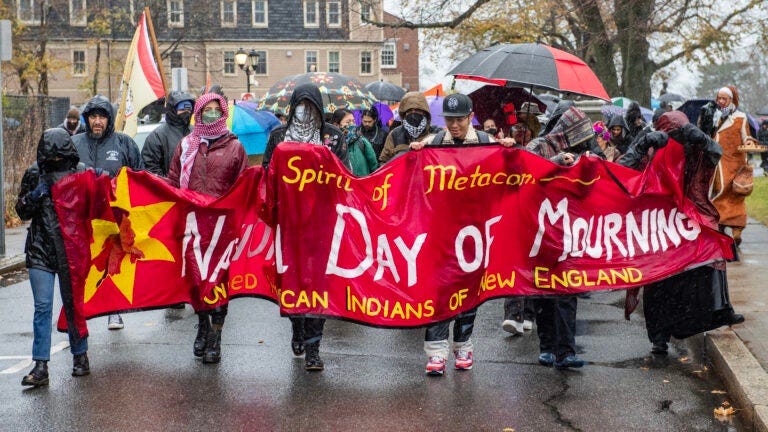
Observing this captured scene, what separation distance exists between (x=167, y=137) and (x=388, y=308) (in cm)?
343

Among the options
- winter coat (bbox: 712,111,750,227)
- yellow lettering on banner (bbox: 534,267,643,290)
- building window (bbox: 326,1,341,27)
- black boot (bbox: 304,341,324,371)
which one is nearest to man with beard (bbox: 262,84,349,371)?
black boot (bbox: 304,341,324,371)

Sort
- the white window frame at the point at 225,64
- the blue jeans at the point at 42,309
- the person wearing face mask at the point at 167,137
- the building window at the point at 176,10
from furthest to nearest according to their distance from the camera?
the white window frame at the point at 225,64
the building window at the point at 176,10
the person wearing face mask at the point at 167,137
the blue jeans at the point at 42,309

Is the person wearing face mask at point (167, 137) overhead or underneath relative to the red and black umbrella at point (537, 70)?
underneath

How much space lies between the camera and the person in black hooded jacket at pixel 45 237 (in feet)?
23.2

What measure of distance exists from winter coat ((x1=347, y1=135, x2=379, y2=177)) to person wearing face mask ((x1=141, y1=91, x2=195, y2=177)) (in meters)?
2.18

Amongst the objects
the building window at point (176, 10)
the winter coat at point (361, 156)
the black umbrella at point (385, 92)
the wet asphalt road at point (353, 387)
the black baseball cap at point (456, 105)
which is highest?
the building window at point (176, 10)

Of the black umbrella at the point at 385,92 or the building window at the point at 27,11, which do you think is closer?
the black umbrella at the point at 385,92

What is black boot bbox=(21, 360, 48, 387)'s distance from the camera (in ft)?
23.0

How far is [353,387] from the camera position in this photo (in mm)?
7043

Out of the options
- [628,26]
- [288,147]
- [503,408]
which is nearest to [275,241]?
[288,147]

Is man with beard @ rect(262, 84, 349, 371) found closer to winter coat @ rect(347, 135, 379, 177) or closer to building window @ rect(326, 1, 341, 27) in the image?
winter coat @ rect(347, 135, 379, 177)

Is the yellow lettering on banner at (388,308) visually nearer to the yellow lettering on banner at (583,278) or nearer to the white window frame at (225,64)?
the yellow lettering on banner at (583,278)

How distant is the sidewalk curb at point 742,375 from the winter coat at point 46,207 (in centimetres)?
436

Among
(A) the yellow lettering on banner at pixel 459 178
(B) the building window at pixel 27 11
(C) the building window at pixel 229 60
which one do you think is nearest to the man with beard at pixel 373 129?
(A) the yellow lettering on banner at pixel 459 178
